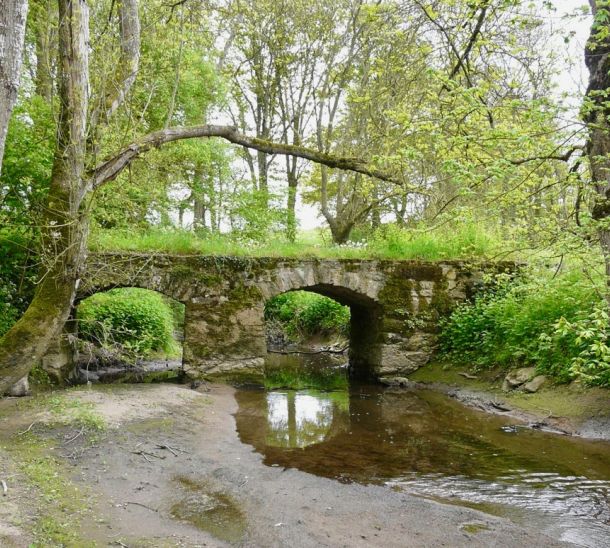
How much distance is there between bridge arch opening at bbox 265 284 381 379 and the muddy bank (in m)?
2.02

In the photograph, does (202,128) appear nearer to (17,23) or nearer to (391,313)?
(17,23)

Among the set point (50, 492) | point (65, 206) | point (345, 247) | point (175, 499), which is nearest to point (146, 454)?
point (175, 499)

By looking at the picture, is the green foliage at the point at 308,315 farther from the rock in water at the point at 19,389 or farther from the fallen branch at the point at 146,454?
the fallen branch at the point at 146,454

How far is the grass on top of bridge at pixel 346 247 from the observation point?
31.4 feet

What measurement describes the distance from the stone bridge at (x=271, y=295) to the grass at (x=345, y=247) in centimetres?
23

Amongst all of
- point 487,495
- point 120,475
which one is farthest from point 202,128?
point 487,495

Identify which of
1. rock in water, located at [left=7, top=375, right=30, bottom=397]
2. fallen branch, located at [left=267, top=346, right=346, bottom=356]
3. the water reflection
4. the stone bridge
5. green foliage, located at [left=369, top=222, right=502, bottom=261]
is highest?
green foliage, located at [left=369, top=222, right=502, bottom=261]

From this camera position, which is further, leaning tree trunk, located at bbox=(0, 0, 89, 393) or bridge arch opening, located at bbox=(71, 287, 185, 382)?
bridge arch opening, located at bbox=(71, 287, 185, 382)

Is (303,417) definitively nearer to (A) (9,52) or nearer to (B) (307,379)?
(B) (307,379)

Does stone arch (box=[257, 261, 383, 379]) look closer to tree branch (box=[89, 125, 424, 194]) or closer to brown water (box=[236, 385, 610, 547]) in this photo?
brown water (box=[236, 385, 610, 547])

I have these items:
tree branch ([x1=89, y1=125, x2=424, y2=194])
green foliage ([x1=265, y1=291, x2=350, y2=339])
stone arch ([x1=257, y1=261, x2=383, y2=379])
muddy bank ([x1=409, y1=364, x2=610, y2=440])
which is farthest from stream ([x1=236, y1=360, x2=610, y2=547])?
green foliage ([x1=265, y1=291, x2=350, y2=339])

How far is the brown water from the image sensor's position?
4254 millimetres

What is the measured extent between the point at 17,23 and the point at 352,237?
19.0 metres

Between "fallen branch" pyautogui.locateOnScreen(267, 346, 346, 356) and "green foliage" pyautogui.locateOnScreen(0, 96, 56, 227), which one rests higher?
"green foliage" pyautogui.locateOnScreen(0, 96, 56, 227)
